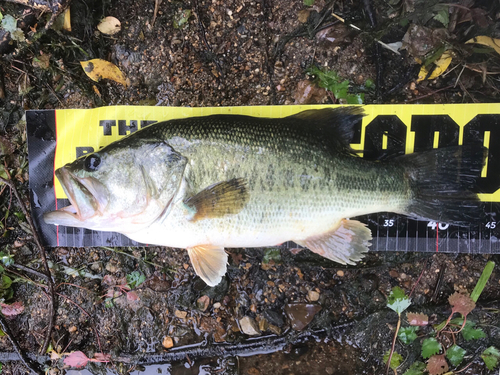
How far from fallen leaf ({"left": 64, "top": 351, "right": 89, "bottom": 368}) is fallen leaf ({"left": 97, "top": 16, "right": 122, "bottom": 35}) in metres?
2.68

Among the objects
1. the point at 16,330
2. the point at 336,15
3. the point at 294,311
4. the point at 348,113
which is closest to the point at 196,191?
the point at 348,113

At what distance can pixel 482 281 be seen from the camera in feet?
8.21

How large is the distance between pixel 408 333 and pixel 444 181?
124cm

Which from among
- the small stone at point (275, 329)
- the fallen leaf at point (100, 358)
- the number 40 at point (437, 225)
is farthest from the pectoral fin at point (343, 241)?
the fallen leaf at point (100, 358)

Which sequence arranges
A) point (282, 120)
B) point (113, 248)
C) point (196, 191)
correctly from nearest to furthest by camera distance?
point (196, 191), point (282, 120), point (113, 248)

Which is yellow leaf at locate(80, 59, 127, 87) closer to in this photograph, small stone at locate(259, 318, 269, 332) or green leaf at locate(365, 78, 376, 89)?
green leaf at locate(365, 78, 376, 89)

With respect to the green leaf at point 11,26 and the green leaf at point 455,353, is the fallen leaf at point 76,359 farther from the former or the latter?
the green leaf at point 455,353

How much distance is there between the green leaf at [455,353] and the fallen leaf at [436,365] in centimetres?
7

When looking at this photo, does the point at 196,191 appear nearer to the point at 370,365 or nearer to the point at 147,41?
the point at 147,41

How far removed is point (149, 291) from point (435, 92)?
285 cm

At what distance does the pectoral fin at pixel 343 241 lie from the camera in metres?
2.22

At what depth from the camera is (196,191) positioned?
1.99 metres

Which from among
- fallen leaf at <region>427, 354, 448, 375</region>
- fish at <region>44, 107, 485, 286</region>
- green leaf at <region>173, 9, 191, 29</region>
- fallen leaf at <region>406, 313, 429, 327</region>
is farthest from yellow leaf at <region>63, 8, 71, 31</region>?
fallen leaf at <region>427, 354, 448, 375</region>

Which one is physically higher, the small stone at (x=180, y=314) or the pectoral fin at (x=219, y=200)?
the pectoral fin at (x=219, y=200)
